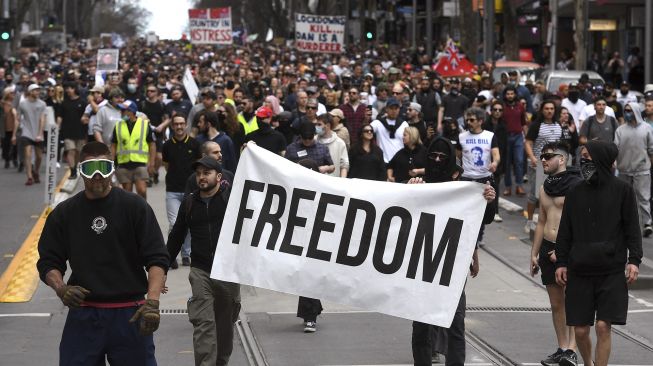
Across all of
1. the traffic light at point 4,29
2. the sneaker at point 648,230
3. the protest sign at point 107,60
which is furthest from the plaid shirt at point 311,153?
the traffic light at point 4,29

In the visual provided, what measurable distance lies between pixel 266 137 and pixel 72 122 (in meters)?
7.77

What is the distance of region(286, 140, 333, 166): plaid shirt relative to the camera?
13.7 m

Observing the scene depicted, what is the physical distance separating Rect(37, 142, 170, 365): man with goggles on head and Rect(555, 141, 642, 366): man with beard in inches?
110

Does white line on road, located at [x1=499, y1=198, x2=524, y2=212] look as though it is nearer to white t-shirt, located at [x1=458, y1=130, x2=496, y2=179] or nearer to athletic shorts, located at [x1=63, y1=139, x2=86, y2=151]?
white t-shirt, located at [x1=458, y1=130, x2=496, y2=179]

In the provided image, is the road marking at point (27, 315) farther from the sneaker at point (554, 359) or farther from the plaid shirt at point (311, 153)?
the sneaker at point (554, 359)

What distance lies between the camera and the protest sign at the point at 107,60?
34.3 meters

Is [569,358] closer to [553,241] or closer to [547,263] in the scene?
[547,263]

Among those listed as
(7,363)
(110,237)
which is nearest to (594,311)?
(110,237)

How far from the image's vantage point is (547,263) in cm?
975

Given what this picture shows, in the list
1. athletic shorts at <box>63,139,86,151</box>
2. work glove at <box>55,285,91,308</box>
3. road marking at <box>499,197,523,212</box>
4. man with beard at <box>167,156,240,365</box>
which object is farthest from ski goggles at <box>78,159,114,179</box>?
athletic shorts at <box>63,139,86,151</box>

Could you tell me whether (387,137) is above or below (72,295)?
above

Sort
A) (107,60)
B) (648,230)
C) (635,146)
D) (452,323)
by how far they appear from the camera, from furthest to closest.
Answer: (107,60)
(648,230)
(635,146)
(452,323)

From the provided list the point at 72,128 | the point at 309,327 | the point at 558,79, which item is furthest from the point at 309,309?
the point at 558,79

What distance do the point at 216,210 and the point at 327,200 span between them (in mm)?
945
